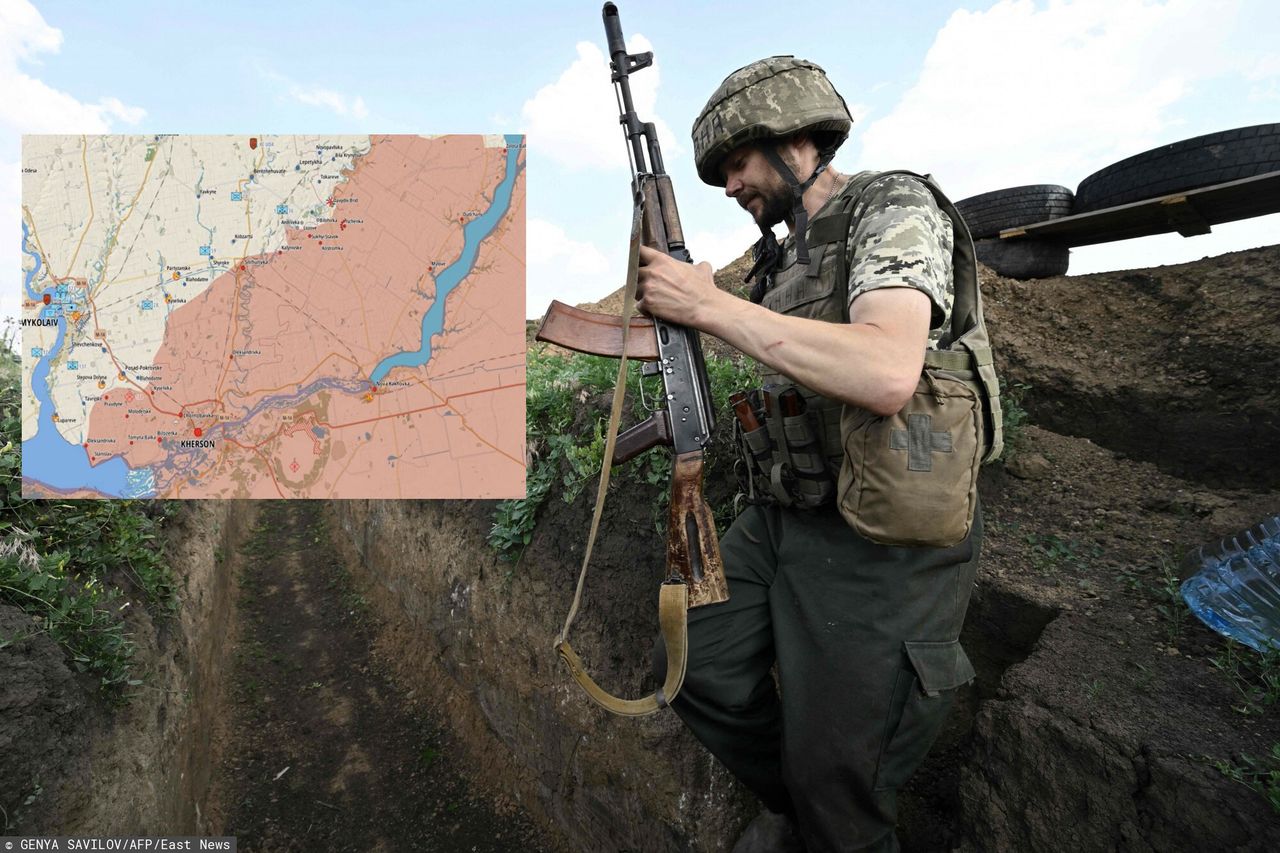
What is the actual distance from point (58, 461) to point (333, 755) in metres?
2.52

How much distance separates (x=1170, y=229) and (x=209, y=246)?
640 centimetres

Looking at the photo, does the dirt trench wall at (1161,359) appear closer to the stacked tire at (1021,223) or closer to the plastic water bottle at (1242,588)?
the stacked tire at (1021,223)

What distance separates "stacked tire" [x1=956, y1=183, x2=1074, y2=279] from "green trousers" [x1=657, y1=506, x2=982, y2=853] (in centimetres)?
483

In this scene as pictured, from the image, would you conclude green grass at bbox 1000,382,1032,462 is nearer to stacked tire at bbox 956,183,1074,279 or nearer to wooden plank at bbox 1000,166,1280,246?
wooden plank at bbox 1000,166,1280,246

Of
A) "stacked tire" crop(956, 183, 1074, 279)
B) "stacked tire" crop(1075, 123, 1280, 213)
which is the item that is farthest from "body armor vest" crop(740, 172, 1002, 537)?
"stacked tire" crop(956, 183, 1074, 279)

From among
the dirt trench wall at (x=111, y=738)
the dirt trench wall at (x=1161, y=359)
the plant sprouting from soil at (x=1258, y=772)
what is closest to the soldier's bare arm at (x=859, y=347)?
the plant sprouting from soil at (x=1258, y=772)

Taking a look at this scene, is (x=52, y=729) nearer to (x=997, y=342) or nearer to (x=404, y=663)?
(x=404, y=663)

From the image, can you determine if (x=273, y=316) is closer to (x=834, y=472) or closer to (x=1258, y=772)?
(x=834, y=472)

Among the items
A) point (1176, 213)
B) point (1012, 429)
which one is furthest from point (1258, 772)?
point (1176, 213)

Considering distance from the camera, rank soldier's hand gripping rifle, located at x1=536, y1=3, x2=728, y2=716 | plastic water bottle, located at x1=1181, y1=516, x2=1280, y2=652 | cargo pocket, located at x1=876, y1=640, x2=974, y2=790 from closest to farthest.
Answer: cargo pocket, located at x1=876, y1=640, x2=974, y2=790 < soldier's hand gripping rifle, located at x1=536, y1=3, x2=728, y2=716 < plastic water bottle, located at x1=1181, y1=516, x2=1280, y2=652

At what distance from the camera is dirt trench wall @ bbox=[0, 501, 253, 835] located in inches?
89.0

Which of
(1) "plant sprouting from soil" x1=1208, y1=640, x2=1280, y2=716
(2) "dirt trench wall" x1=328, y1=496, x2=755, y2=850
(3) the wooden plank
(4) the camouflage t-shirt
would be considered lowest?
(2) "dirt trench wall" x1=328, y1=496, x2=755, y2=850

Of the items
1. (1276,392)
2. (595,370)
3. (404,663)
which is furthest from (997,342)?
(404,663)

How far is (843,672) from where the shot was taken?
203cm
